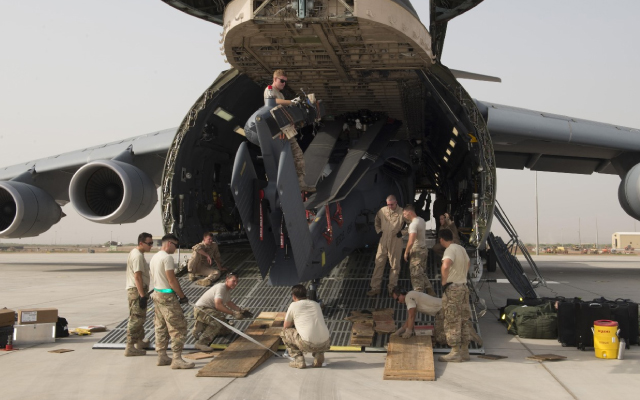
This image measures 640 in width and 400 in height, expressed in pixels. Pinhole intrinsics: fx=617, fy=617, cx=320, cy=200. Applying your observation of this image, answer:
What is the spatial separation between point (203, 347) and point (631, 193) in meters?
9.96

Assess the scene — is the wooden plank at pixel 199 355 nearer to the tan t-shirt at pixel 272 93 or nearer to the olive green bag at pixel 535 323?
the tan t-shirt at pixel 272 93

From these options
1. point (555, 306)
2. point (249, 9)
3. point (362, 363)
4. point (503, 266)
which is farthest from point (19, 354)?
point (503, 266)

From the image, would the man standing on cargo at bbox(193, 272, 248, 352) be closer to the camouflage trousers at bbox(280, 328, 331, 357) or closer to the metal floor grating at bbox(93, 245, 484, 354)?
the metal floor grating at bbox(93, 245, 484, 354)

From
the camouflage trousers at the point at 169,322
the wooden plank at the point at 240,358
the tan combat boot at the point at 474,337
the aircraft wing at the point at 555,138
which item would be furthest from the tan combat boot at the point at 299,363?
the aircraft wing at the point at 555,138

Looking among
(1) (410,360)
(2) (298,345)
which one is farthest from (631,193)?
(2) (298,345)

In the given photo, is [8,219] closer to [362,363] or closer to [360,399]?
[362,363]

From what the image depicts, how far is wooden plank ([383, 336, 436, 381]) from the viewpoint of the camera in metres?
5.73

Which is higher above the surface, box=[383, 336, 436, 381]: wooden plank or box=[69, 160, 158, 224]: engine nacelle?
box=[69, 160, 158, 224]: engine nacelle

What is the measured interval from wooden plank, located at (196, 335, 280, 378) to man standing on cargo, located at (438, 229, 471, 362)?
1.89m

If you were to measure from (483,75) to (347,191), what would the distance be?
19.4 feet

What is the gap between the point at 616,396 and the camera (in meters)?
5.11

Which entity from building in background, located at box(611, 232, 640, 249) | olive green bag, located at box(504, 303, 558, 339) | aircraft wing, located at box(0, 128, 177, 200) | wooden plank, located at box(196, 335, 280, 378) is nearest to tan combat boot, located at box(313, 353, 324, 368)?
wooden plank, located at box(196, 335, 280, 378)

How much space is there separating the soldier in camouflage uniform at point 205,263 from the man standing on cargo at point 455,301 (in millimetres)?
3936

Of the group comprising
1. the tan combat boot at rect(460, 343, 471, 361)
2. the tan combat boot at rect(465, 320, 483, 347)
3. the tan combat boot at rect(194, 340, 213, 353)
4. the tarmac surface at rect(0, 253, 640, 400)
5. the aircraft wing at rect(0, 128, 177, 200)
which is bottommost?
the tarmac surface at rect(0, 253, 640, 400)
